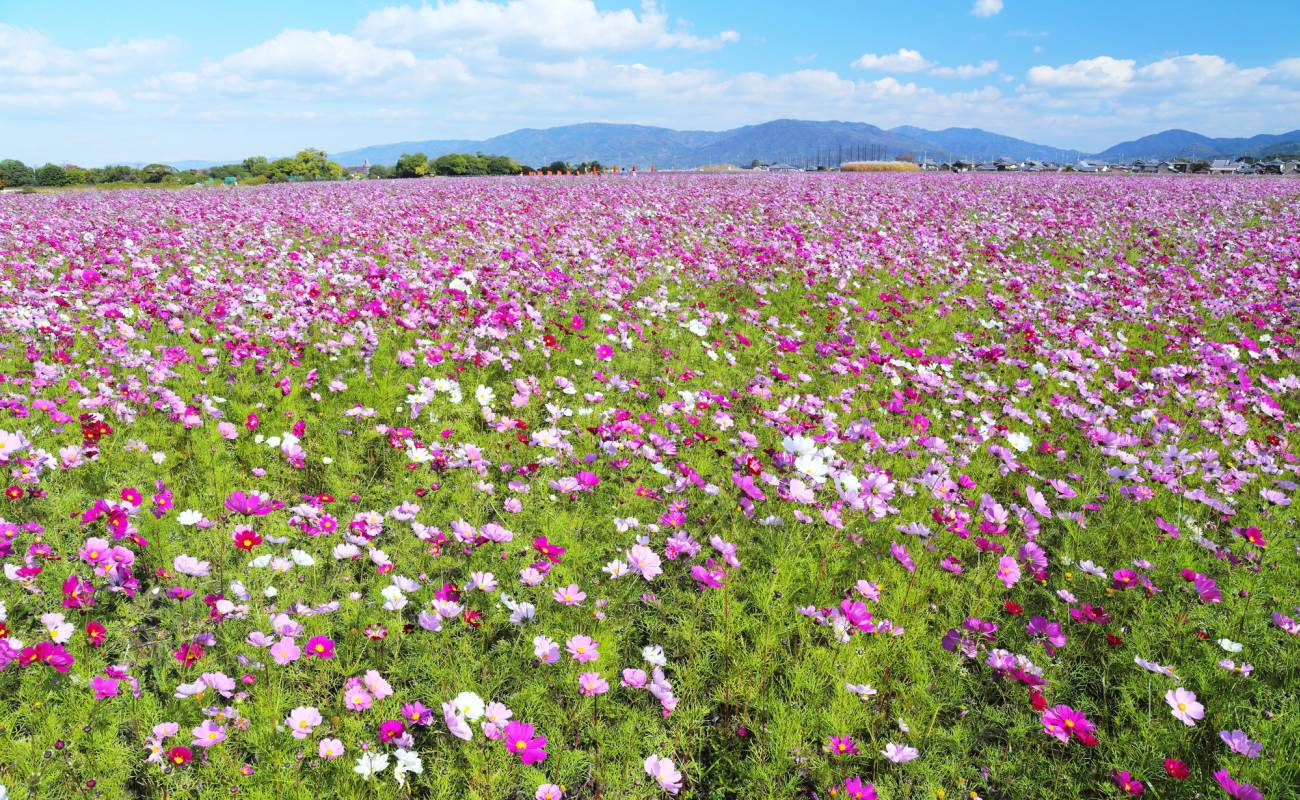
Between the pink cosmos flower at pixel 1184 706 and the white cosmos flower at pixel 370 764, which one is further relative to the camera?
the pink cosmos flower at pixel 1184 706

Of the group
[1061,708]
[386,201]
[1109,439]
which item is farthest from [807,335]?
[386,201]

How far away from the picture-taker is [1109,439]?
12.3 ft

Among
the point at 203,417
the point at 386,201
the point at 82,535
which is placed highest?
the point at 386,201

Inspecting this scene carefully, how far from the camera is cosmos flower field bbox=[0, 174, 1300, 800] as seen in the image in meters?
2.08

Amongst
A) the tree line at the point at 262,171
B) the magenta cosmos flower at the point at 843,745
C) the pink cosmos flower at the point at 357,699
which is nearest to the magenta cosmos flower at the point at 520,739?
the pink cosmos flower at the point at 357,699

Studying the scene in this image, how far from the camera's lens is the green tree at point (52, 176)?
133 ft

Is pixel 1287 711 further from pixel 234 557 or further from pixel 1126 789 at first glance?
pixel 234 557

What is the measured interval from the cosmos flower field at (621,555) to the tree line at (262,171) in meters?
42.6

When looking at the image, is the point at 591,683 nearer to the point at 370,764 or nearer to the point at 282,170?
the point at 370,764

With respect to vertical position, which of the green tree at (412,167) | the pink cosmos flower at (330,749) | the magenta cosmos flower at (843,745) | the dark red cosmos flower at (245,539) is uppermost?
the green tree at (412,167)

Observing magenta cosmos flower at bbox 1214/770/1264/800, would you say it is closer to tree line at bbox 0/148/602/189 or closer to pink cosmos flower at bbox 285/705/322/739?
pink cosmos flower at bbox 285/705/322/739

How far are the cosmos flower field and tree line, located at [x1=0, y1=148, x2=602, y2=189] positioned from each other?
42.6 metres

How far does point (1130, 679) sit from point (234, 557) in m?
3.70

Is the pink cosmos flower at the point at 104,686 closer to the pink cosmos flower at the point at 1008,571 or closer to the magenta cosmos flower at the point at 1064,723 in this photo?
the magenta cosmos flower at the point at 1064,723
